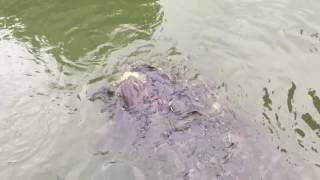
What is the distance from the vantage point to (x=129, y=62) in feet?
25.4

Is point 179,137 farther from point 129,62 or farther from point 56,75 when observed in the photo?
point 56,75

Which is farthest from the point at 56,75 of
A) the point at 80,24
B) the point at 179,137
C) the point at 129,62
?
the point at 179,137

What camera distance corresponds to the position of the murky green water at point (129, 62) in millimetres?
6367

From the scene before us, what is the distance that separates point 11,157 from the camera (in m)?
6.44

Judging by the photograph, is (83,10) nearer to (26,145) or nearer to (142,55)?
(142,55)

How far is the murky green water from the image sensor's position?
6367 mm

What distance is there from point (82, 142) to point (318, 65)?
3827 millimetres

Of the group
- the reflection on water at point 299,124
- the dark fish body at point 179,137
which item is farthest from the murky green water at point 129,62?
the dark fish body at point 179,137

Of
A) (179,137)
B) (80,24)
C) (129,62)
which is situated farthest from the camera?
(80,24)

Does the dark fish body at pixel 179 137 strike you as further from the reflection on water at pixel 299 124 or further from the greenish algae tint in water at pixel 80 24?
the greenish algae tint in water at pixel 80 24

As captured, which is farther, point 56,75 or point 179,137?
point 56,75

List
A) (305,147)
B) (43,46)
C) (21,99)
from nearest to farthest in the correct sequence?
(305,147) < (21,99) < (43,46)

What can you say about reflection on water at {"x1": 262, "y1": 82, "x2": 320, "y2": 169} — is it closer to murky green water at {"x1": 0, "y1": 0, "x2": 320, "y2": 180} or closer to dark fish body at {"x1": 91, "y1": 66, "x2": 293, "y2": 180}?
murky green water at {"x1": 0, "y1": 0, "x2": 320, "y2": 180}

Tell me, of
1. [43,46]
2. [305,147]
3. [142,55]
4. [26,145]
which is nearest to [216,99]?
[305,147]
